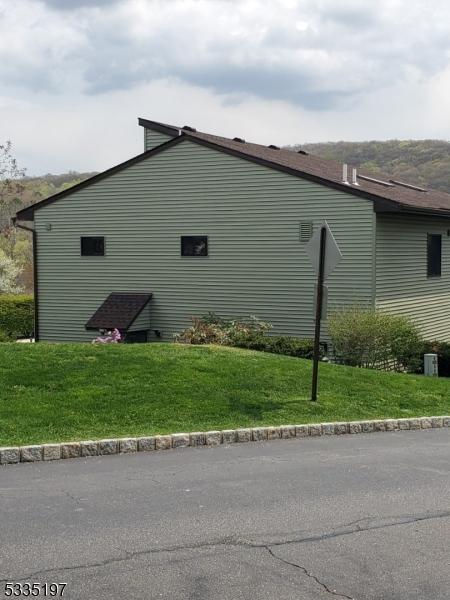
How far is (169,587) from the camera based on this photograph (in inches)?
210

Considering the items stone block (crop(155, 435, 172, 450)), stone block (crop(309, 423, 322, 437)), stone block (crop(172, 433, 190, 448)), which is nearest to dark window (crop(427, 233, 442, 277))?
stone block (crop(309, 423, 322, 437))

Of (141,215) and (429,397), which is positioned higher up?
(141,215)

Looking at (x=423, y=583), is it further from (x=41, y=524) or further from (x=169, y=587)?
(x=41, y=524)

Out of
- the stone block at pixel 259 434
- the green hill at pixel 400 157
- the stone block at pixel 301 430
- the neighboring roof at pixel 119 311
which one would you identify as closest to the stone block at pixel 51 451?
the stone block at pixel 259 434

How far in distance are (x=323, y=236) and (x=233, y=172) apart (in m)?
10.4

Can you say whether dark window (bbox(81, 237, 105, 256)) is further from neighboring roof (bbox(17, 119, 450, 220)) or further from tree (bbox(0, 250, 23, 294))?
tree (bbox(0, 250, 23, 294))

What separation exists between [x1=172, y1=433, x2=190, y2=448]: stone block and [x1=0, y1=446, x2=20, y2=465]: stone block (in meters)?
1.92

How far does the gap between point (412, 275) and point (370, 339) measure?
4.32m

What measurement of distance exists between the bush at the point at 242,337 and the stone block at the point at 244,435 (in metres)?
7.68

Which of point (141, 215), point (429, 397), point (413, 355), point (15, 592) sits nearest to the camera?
point (15, 592)

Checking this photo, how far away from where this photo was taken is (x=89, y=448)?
9.46 meters

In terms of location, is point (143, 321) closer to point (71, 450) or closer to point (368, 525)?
point (71, 450)

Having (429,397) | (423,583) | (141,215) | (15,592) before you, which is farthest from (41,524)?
(141,215)

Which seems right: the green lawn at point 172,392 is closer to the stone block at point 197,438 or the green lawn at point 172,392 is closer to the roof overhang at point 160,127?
the stone block at point 197,438
